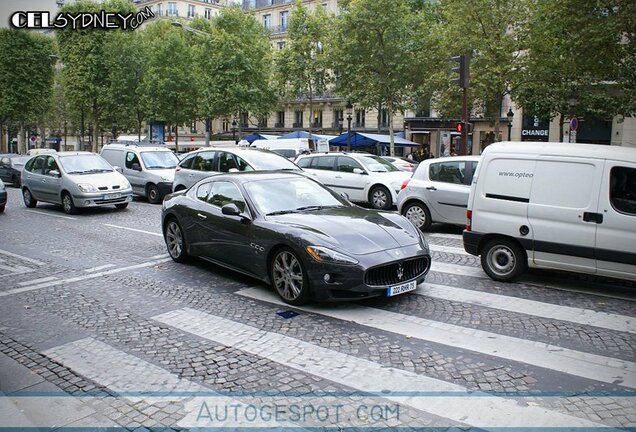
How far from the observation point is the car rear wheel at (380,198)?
15.0m

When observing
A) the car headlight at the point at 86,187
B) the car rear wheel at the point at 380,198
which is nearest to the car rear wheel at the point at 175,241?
the car headlight at the point at 86,187

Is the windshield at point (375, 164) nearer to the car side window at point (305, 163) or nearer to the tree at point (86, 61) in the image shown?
the car side window at point (305, 163)

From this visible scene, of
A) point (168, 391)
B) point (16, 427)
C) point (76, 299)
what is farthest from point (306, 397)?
point (76, 299)

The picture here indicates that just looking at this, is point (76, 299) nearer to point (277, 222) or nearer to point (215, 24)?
point (277, 222)

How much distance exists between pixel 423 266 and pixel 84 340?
3.82m

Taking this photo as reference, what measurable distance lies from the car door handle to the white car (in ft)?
26.7

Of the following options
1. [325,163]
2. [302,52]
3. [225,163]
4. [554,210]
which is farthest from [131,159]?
[302,52]

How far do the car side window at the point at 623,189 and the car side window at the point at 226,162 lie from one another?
917cm

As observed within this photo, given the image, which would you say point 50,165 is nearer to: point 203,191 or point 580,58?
point 203,191

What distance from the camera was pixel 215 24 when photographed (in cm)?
4862

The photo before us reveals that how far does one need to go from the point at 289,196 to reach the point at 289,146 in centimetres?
2832

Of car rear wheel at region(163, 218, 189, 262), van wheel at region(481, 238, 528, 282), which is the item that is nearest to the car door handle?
van wheel at region(481, 238, 528, 282)

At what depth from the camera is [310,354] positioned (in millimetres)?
5055

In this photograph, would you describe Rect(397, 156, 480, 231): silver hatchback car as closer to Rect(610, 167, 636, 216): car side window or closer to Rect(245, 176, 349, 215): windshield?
Rect(245, 176, 349, 215): windshield
